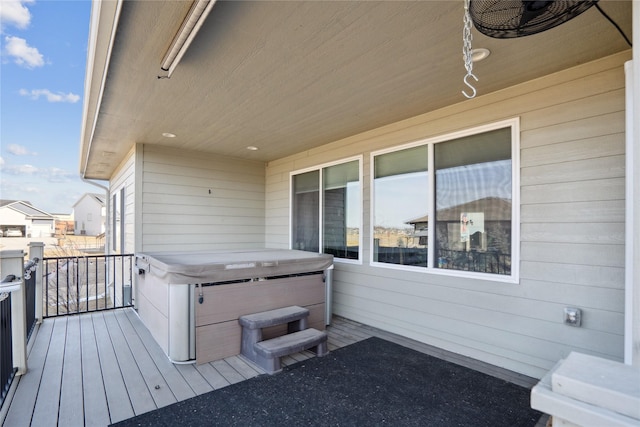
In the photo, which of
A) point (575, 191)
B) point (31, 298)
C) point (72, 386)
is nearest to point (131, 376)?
point (72, 386)

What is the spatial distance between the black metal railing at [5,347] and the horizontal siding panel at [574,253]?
402cm

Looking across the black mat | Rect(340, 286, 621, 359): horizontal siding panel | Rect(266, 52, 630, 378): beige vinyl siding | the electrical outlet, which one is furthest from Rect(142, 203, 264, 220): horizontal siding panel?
the electrical outlet

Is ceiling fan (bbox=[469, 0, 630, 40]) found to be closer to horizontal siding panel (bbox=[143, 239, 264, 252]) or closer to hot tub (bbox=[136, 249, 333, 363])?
hot tub (bbox=[136, 249, 333, 363])

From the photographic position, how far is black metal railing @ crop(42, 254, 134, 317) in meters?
4.49

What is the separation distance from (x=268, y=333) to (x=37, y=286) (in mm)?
3041

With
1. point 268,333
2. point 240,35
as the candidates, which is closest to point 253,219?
point 268,333

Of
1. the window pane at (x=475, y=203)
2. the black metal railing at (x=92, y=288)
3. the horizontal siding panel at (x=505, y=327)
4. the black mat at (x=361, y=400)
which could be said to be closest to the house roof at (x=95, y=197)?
the black metal railing at (x=92, y=288)

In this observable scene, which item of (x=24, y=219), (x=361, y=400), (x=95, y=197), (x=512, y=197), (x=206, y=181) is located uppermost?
(x=95, y=197)

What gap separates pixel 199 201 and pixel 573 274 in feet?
16.3

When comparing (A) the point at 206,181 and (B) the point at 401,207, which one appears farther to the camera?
(A) the point at 206,181

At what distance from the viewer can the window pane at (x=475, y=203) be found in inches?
116

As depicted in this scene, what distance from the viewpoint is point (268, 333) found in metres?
3.34

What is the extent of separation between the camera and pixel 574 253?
253cm

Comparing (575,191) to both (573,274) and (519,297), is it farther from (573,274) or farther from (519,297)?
(519,297)
